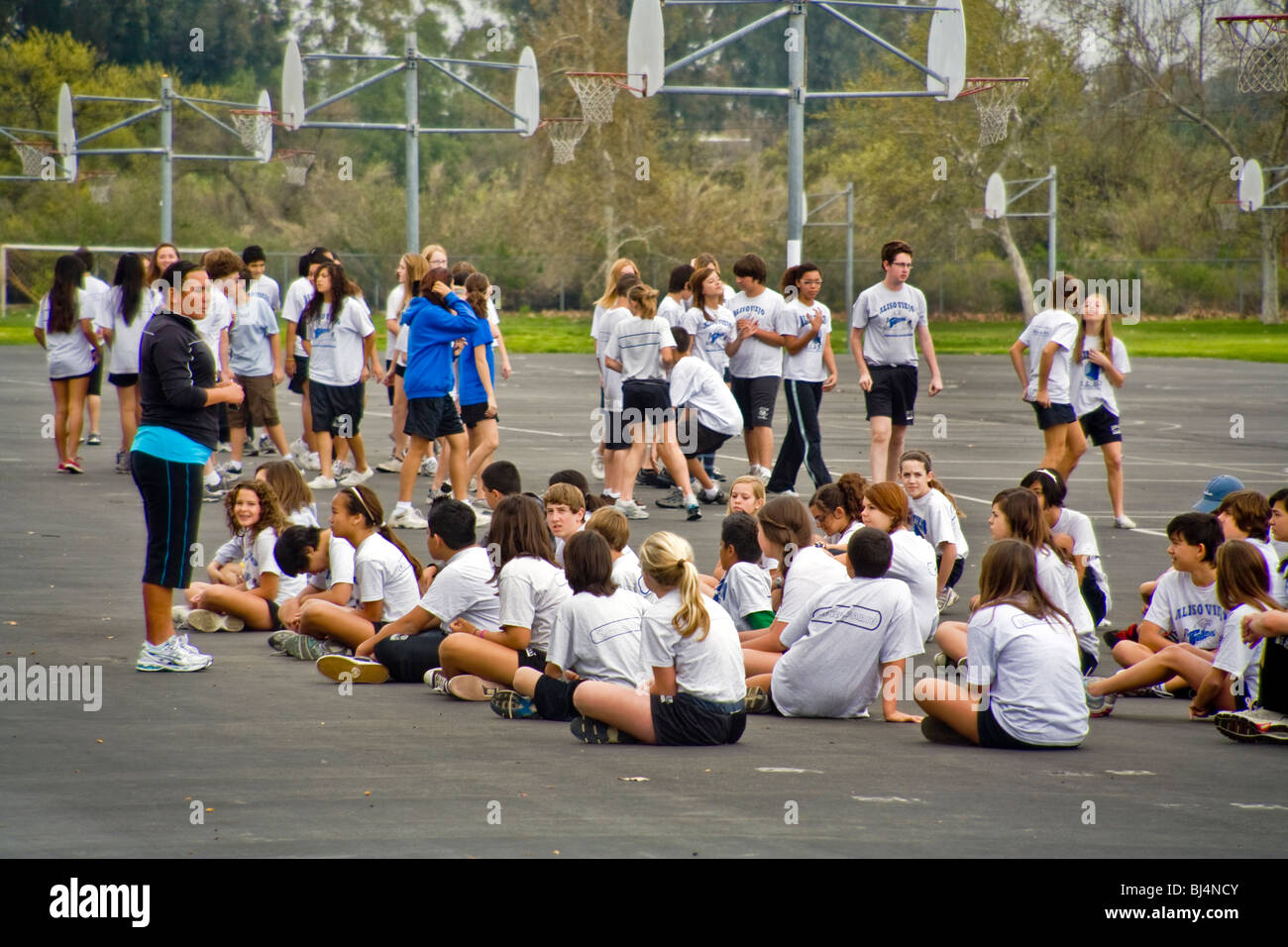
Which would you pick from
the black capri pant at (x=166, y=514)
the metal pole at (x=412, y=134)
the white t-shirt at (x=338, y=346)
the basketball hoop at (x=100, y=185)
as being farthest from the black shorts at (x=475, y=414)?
the basketball hoop at (x=100, y=185)

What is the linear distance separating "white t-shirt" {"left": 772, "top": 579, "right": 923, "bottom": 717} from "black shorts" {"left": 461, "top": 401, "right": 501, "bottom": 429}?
7.05 meters

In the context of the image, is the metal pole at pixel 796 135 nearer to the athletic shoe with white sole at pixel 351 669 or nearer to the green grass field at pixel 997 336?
the athletic shoe with white sole at pixel 351 669

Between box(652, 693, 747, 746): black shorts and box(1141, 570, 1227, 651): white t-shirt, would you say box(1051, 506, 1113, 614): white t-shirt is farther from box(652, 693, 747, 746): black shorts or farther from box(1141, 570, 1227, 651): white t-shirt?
box(652, 693, 747, 746): black shorts

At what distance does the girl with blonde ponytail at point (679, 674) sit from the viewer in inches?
264

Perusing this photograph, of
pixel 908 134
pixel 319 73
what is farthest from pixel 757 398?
pixel 319 73

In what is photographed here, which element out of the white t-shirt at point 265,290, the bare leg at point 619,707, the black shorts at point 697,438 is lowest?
the bare leg at point 619,707

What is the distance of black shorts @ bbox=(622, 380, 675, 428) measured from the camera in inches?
553

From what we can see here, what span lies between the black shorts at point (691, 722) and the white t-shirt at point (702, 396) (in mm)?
7591

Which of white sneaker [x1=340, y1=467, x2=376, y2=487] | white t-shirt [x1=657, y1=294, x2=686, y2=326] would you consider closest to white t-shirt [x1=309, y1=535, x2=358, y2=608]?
white sneaker [x1=340, y1=467, x2=376, y2=487]

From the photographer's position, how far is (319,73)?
269ft

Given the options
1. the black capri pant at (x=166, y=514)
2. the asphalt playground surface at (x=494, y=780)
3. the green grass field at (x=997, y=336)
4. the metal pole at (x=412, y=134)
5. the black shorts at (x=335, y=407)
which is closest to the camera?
the asphalt playground surface at (x=494, y=780)

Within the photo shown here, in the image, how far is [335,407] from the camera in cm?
1516

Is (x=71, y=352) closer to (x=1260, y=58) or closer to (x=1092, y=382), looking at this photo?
(x=1092, y=382)
